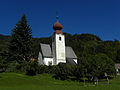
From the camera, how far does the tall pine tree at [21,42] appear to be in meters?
37.5

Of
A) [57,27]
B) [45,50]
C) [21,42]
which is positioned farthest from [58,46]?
[21,42]

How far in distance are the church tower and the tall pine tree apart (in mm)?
7353

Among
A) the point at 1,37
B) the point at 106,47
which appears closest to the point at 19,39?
the point at 106,47

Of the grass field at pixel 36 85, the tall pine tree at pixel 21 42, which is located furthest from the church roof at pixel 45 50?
the grass field at pixel 36 85

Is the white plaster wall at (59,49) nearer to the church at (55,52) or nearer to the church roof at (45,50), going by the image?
the church at (55,52)

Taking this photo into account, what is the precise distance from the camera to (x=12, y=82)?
21219 millimetres

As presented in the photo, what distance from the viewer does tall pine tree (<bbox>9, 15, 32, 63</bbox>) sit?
37.5 metres

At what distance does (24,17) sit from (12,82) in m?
24.7

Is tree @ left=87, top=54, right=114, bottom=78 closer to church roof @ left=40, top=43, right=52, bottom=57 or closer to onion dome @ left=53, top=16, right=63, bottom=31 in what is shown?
church roof @ left=40, top=43, right=52, bottom=57

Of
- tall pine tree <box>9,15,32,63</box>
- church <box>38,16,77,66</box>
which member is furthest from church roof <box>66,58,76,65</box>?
tall pine tree <box>9,15,32,63</box>

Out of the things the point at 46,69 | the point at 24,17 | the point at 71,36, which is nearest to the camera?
the point at 46,69

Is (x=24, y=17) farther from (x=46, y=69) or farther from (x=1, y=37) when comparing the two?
(x=1, y=37)

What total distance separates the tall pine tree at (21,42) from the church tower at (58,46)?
24.1ft

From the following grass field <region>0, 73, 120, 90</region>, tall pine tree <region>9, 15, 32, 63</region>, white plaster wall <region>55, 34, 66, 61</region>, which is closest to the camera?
grass field <region>0, 73, 120, 90</region>
